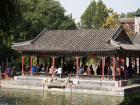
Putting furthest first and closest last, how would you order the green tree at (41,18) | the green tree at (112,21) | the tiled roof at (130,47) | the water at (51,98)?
the green tree at (112,21), the green tree at (41,18), the tiled roof at (130,47), the water at (51,98)

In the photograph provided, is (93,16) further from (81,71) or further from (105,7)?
(81,71)

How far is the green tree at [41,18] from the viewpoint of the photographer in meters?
57.0

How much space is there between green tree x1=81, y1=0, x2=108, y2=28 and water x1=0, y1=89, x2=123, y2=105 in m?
44.1

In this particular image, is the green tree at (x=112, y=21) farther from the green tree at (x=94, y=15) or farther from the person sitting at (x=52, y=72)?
the person sitting at (x=52, y=72)

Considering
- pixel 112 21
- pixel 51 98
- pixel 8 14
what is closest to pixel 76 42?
pixel 51 98

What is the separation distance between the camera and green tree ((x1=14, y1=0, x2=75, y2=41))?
5703 centimetres

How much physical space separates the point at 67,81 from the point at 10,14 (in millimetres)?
18811

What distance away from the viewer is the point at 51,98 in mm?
25141

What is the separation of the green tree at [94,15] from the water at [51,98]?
44.1 metres

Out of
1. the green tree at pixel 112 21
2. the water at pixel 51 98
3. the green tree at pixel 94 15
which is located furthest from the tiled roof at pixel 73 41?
the green tree at pixel 94 15

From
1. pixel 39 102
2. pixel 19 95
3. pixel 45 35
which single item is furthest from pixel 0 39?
pixel 45 35

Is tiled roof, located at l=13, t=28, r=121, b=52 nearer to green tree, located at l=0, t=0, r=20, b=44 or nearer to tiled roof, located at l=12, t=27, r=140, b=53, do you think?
tiled roof, located at l=12, t=27, r=140, b=53

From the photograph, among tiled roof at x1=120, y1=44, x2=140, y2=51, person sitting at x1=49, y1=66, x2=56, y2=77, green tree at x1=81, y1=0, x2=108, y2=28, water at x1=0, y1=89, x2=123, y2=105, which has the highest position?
green tree at x1=81, y1=0, x2=108, y2=28

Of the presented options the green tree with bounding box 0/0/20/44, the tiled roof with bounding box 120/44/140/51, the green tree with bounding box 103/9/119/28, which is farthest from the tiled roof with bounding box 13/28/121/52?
the green tree with bounding box 103/9/119/28
